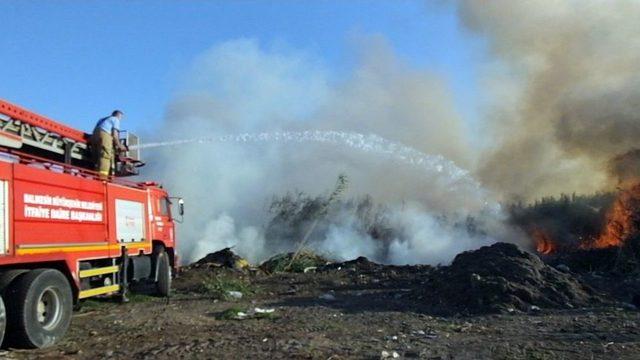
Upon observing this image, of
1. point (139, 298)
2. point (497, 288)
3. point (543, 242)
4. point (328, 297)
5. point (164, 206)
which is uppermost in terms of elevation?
point (164, 206)

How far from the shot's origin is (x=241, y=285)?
14.8 m

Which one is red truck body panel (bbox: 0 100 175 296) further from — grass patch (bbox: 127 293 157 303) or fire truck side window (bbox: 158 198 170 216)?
fire truck side window (bbox: 158 198 170 216)

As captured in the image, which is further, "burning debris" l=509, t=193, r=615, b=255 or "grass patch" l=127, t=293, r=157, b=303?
"burning debris" l=509, t=193, r=615, b=255

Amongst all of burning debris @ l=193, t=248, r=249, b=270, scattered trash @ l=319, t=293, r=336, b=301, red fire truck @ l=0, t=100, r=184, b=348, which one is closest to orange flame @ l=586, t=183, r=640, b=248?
burning debris @ l=193, t=248, r=249, b=270

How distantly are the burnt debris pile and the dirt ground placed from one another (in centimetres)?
38

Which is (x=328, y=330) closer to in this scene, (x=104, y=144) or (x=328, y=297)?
(x=328, y=297)

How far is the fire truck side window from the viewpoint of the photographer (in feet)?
47.9

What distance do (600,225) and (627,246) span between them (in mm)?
8027

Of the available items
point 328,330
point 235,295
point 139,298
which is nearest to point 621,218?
point 235,295

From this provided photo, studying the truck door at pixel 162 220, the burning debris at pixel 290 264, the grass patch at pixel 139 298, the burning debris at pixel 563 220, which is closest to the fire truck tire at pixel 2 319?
the grass patch at pixel 139 298

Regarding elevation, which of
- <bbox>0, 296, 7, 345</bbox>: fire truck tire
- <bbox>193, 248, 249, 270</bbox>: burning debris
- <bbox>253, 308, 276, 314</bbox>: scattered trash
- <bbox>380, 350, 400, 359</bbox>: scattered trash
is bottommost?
<bbox>380, 350, 400, 359</bbox>: scattered trash

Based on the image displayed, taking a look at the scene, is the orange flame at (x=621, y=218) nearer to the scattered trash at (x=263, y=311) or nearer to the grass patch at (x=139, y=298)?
the scattered trash at (x=263, y=311)

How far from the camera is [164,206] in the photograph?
14930 millimetres

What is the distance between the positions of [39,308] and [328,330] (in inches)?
158
